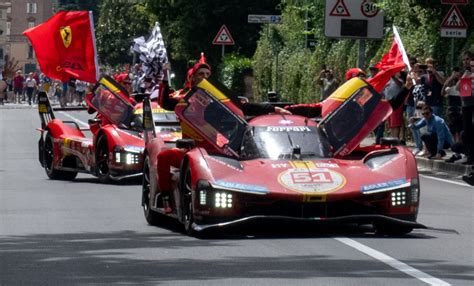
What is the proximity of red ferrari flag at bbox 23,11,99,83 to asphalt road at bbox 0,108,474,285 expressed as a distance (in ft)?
30.9

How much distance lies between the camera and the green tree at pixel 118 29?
9681 centimetres

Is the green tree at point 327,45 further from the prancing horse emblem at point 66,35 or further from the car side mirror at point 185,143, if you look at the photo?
the car side mirror at point 185,143

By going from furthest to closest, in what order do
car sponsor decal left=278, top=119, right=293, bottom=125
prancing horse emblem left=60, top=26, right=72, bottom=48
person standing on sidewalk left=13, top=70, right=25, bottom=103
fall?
person standing on sidewalk left=13, top=70, right=25, bottom=103, prancing horse emblem left=60, top=26, right=72, bottom=48, car sponsor decal left=278, top=119, right=293, bottom=125

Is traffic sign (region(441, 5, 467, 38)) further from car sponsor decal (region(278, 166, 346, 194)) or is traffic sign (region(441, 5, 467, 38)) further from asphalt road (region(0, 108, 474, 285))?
car sponsor decal (region(278, 166, 346, 194))

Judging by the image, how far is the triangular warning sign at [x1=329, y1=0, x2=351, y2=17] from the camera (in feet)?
103

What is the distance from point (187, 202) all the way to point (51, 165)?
9806 millimetres

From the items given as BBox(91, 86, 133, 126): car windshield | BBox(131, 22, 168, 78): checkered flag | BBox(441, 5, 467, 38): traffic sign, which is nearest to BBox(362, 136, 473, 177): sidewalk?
BBox(441, 5, 467, 38): traffic sign

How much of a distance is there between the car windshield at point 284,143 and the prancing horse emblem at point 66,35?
14440mm

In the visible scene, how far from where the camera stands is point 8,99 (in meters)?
84.5

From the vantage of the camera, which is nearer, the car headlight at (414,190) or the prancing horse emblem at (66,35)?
the car headlight at (414,190)

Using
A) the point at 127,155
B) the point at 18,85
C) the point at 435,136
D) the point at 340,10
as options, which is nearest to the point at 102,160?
the point at 127,155

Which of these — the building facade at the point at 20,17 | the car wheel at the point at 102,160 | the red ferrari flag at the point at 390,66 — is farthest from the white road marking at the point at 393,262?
the building facade at the point at 20,17

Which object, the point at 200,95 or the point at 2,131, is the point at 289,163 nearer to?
the point at 200,95

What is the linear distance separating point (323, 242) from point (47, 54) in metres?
15.5
